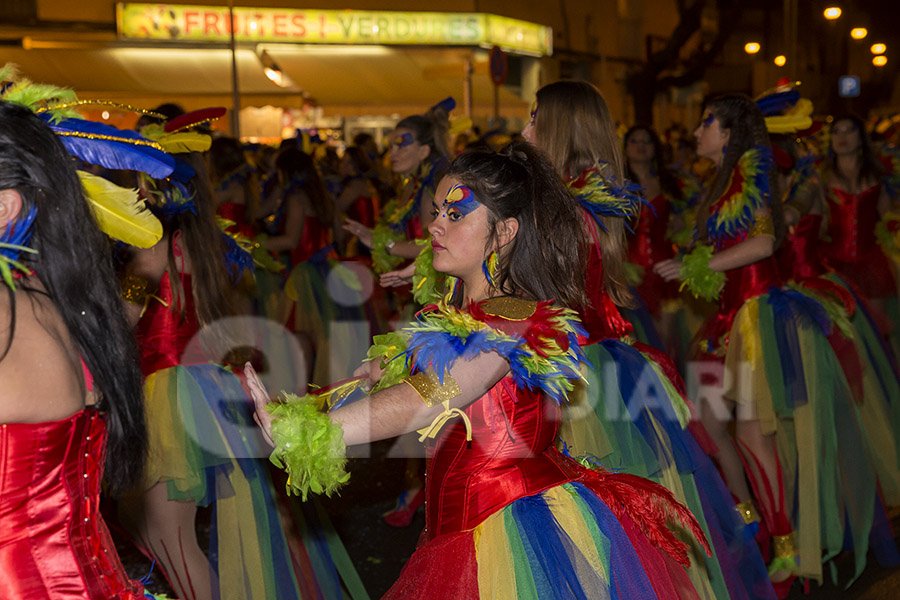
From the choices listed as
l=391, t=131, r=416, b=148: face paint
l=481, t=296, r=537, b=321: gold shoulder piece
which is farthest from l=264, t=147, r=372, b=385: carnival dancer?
l=481, t=296, r=537, b=321: gold shoulder piece

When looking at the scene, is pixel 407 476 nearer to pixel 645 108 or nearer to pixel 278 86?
pixel 278 86

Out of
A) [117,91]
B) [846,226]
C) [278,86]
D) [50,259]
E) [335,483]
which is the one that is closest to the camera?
[50,259]

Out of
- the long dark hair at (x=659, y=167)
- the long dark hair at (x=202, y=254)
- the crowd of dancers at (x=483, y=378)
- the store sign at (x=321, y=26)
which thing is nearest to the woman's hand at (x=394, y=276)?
the crowd of dancers at (x=483, y=378)

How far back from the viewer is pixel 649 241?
752 cm

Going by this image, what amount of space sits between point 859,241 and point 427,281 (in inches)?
188

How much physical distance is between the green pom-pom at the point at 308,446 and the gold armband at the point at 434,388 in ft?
0.72

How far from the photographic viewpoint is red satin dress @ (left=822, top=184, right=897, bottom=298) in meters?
7.32

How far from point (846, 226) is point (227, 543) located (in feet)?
17.7

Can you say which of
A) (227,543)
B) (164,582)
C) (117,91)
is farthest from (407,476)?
(117,91)

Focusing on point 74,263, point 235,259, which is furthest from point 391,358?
point 235,259

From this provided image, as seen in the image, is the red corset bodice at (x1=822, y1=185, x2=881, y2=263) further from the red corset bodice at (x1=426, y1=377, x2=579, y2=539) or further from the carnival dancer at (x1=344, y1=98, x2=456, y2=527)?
the red corset bodice at (x1=426, y1=377, x2=579, y2=539)

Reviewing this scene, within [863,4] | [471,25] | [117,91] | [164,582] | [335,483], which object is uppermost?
[863,4]

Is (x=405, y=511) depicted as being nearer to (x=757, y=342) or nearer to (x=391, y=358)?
(x=757, y=342)

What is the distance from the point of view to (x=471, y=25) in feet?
75.2
